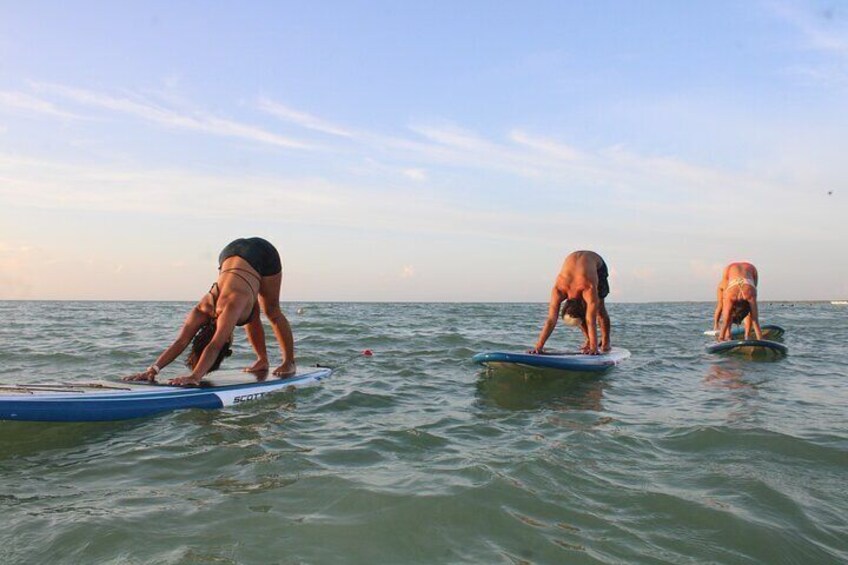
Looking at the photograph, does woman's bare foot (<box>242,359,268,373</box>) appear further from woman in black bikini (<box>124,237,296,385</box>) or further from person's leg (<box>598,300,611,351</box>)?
person's leg (<box>598,300,611,351</box>)

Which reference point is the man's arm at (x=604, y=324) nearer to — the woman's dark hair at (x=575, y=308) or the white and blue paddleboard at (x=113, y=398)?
the woman's dark hair at (x=575, y=308)

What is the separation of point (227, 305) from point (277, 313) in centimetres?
150

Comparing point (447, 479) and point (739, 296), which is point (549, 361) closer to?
point (447, 479)

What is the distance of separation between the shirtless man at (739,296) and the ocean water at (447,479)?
237 inches

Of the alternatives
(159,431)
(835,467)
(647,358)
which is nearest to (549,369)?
(647,358)

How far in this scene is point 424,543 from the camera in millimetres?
3424

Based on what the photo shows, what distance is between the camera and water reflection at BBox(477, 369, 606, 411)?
785cm

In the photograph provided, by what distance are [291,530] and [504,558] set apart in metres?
1.24

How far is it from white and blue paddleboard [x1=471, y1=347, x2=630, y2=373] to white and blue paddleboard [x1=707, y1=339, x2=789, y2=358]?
176 inches

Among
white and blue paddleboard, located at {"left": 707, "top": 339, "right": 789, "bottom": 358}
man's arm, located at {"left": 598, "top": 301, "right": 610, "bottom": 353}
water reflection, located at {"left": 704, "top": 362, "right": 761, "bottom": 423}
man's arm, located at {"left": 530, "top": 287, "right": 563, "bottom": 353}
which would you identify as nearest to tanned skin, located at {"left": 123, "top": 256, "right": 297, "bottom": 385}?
man's arm, located at {"left": 530, "top": 287, "right": 563, "bottom": 353}

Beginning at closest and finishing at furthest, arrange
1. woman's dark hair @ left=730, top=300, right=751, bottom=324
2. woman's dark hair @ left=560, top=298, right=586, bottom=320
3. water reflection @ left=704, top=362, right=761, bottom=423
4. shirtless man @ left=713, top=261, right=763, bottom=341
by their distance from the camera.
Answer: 1. water reflection @ left=704, top=362, right=761, bottom=423
2. woman's dark hair @ left=560, top=298, right=586, bottom=320
3. shirtless man @ left=713, top=261, right=763, bottom=341
4. woman's dark hair @ left=730, top=300, right=751, bottom=324

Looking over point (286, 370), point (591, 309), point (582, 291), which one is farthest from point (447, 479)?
point (582, 291)

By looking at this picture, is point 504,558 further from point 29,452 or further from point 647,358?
point 647,358

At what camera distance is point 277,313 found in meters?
9.07
